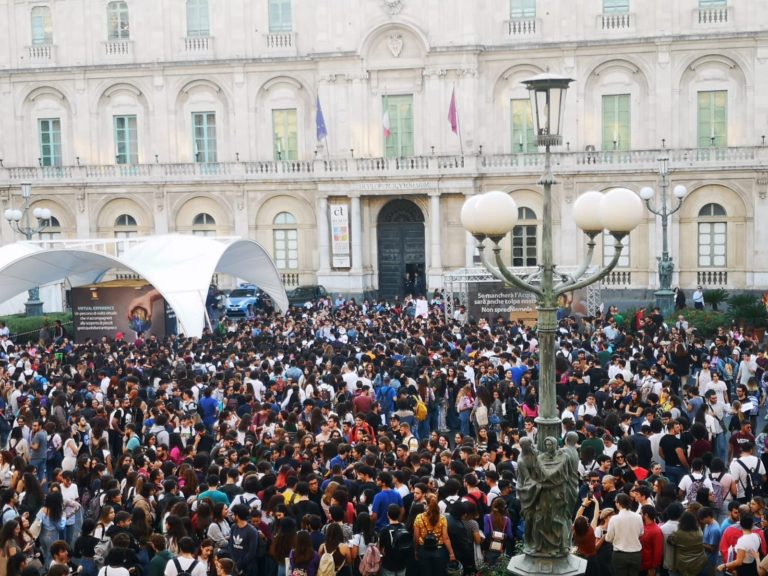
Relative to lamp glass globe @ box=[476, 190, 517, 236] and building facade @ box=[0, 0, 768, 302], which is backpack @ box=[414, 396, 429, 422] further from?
building facade @ box=[0, 0, 768, 302]

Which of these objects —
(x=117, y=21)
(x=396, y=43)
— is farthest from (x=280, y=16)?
(x=117, y=21)

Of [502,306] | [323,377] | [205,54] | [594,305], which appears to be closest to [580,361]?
[323,377]

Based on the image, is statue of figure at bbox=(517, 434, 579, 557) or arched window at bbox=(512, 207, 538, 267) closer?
statue of figure at bbox=(517, 434, 579, 557)

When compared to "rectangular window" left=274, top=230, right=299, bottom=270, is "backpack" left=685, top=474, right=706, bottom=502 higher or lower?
lower

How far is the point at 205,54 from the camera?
46.3 m

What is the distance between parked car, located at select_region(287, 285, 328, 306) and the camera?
43219 mm

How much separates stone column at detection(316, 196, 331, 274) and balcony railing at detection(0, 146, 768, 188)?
3.88 feet

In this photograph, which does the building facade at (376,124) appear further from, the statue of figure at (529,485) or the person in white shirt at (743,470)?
the statue of figure at (529,485)

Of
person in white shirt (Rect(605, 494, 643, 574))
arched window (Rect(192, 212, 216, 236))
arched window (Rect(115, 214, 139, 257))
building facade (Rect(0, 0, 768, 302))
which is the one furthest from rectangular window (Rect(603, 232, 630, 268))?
person in white shirt (Rect(605, 494, 643, 574))

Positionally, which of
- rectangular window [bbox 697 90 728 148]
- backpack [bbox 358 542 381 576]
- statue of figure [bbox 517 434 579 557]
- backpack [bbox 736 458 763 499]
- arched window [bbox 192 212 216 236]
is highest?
rectangular window [bbox 697 90 728 148]

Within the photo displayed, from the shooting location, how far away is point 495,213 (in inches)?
442

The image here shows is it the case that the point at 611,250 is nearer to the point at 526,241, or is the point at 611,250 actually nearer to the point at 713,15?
the point at 526,241

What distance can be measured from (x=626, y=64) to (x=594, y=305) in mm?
13291

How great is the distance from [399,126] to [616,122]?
29.7 ft
